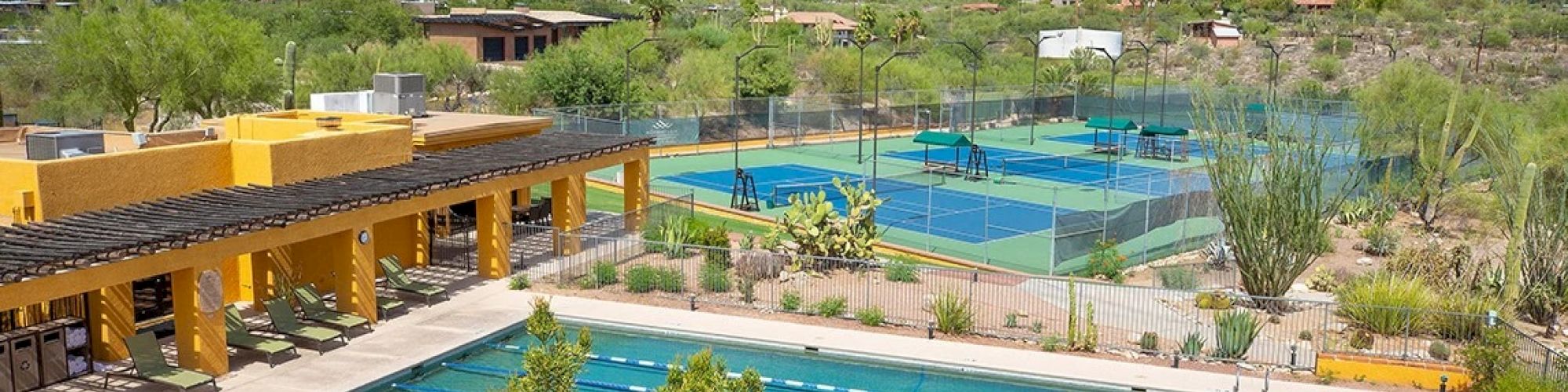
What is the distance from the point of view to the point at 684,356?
2416cm

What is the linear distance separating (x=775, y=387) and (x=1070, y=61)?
217 feet

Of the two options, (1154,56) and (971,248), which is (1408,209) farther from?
(1154,56)

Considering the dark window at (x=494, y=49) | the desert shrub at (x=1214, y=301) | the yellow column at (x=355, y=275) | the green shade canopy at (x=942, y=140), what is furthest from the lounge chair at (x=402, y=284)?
the dark window at (x=494, y=49)

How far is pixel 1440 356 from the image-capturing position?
77.1ft

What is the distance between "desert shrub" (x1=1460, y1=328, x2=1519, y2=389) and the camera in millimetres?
21453

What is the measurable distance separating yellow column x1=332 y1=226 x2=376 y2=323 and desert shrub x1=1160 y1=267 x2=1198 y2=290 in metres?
15.0

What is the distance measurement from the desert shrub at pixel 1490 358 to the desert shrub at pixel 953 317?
7951 mm

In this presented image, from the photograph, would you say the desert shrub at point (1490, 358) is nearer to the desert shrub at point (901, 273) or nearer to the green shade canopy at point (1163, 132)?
the desert shrub at point (901, 273)

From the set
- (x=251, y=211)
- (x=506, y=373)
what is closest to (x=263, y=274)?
(x=251, y=211)

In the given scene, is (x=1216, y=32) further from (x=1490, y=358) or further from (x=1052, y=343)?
(x=1490, y=358)

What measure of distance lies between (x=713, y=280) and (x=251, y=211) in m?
9.15

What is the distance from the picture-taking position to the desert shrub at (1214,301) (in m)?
27.0

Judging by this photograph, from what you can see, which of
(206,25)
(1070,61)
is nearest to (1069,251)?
(206,25)

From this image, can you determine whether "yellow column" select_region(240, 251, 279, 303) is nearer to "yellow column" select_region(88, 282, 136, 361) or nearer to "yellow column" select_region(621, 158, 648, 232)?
"yellow column" select_region(88, 282, 136, 361)
